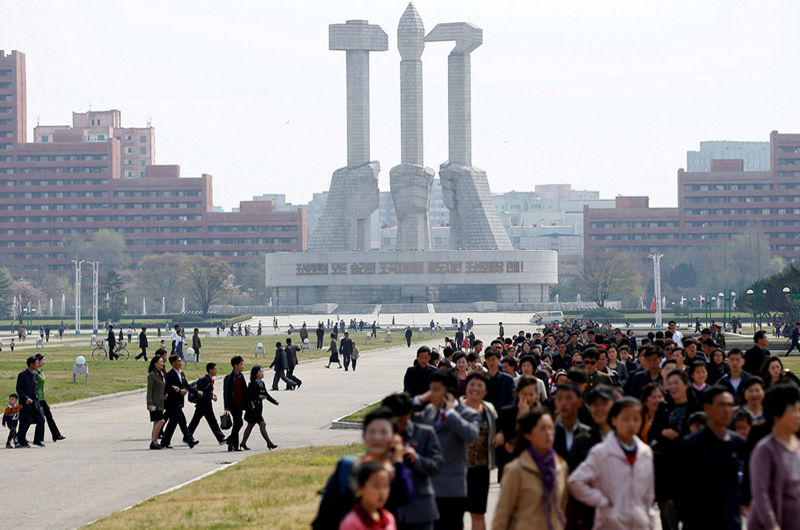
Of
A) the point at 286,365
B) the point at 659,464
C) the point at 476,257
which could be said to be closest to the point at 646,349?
the point at 659,464

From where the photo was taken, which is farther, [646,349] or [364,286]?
[364,286]

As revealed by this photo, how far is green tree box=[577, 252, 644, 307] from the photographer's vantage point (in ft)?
412

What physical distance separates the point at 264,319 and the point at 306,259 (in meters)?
13.6

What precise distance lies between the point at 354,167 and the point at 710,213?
238 ft

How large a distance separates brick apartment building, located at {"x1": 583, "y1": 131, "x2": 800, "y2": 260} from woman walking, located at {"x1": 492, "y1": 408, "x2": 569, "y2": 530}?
16001 centimetres

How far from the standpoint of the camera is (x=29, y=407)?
19328 millimetres

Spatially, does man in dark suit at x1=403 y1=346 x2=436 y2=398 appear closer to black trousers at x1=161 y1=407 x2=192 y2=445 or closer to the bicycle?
black trousers at x1=161 y1=407 x2=192 y2=445

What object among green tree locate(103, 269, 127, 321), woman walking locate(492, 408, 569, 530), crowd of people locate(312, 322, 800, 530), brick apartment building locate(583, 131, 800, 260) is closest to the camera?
crowd of people locate(312, 322, 800, 530)

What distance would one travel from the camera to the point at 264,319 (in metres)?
109

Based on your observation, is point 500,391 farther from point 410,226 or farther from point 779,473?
point 410,226

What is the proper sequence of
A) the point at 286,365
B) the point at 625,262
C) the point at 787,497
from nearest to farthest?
the point at 787,497
the point at 286,365
the point at 625,262

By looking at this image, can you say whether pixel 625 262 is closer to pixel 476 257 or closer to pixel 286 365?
pixel 476 257

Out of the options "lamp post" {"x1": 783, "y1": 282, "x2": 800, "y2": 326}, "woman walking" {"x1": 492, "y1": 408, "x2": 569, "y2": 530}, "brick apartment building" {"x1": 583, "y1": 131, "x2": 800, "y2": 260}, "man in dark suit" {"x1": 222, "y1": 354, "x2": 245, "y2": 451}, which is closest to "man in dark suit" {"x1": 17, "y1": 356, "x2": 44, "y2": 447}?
"man in dark suit" {"x1": 222, "y1": 354, "x2": 245, "y2": 451}

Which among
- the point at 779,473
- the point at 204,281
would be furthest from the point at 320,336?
the point at 204,281
